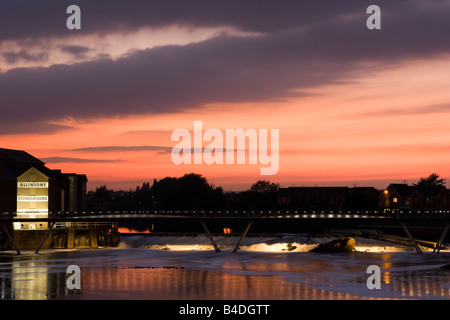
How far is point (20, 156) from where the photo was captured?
129500 mm

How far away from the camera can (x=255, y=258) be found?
7900 cm

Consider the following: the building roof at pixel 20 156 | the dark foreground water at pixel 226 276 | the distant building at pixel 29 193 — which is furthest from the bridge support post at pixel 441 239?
the building roof at pixel 20 156

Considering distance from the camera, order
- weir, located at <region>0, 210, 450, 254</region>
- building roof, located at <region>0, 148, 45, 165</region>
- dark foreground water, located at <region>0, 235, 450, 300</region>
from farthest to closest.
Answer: building roof, located at <region>0, 148, 45, 165</region>, weir, located at <region>0, 210, 450, 254</region>, dark foreground water, located at <region>0, 235, 450, 300</region>

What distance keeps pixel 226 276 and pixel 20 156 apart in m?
81.5

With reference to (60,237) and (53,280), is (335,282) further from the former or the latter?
(60,237)

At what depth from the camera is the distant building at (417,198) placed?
17888 cm

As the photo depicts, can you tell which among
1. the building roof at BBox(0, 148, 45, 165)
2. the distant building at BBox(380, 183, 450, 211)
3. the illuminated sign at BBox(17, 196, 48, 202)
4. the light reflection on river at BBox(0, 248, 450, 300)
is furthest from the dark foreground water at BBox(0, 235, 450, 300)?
the distant building at BBox(380, 183, 450, 211)

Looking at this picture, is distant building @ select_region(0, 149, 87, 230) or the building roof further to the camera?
the building roof

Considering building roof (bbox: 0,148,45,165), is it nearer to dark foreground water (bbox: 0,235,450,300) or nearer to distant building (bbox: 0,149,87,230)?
distant building (bbox: 0,149,87,230)

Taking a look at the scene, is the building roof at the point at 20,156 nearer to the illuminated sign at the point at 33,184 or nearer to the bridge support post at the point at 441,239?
the illuminated sign at the point at 33,184

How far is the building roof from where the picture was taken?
125 metres

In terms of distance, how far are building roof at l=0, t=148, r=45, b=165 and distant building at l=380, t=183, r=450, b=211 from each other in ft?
307
